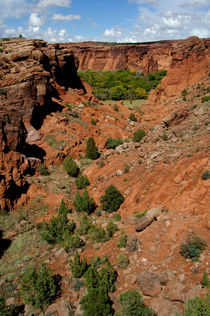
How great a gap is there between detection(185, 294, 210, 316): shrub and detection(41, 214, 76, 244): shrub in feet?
16.5

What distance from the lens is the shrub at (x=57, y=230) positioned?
8969mm

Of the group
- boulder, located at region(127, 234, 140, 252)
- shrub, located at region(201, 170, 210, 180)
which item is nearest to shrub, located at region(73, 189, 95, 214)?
boulder, located at region(127, 234, 140, 252)

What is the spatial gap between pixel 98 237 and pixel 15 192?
5.62 meters

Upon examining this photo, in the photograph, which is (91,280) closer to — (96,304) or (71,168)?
(96,304)

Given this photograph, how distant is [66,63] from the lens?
26906 mm

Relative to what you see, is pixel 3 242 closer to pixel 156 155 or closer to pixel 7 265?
pixel 7 265

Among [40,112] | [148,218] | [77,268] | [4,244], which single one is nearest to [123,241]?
[148,218]

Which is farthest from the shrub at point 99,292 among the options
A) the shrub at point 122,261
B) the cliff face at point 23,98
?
the cliff face at point 23,98

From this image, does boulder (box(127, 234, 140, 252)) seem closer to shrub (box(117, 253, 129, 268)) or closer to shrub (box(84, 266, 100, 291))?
shrub (box(117, 253, 129, 268))

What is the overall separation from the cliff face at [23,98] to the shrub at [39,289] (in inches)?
210

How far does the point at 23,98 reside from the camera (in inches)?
694

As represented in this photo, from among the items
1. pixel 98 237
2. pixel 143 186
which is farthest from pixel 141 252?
pixel 143 186

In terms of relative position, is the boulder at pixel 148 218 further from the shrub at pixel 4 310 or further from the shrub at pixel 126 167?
the shrub at pixel 4 310

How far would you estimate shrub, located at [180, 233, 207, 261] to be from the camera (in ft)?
20.6
